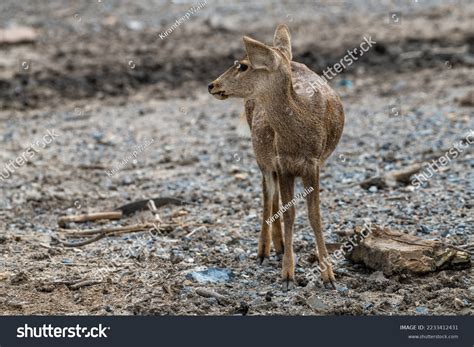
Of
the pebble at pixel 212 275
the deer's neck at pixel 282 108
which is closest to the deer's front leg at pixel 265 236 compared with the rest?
the pebble at pixel 212 275

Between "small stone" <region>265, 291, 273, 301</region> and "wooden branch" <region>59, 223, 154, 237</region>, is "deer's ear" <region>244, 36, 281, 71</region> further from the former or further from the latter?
"wooden branch" <region>59, 223, 154, 237</region>

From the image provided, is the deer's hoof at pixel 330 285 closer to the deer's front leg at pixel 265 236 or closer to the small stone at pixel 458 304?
the deer's front leg at pixel 265 236

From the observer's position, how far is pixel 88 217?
10336 millimetres

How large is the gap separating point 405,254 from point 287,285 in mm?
1045

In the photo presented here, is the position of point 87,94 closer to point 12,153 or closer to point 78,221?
point 12,153

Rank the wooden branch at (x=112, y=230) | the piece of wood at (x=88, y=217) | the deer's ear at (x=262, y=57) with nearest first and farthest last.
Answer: the deer's ear at (x=262, y=57) < the wooden branch at (x=112, y=230) < the piece of wood at (x=88, y=217)

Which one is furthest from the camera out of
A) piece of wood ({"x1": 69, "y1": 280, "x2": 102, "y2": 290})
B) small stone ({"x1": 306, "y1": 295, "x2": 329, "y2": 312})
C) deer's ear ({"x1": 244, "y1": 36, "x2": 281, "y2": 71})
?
piece of wood ({"x1": 69, "y1": 280, "x2": 102, "y2": 290})

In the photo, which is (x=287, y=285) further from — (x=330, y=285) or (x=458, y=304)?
(x=458, y=304)

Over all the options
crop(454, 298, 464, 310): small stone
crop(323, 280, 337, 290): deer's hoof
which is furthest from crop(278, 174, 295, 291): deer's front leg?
crop(454, 298, 464, 310): small stone

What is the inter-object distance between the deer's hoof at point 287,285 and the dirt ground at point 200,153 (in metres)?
0.09

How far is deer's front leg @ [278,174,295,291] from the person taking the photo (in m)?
7.80

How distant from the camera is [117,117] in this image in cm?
1547

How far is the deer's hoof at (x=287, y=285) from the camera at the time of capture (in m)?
7.95

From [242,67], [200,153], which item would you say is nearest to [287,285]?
[242,67]
